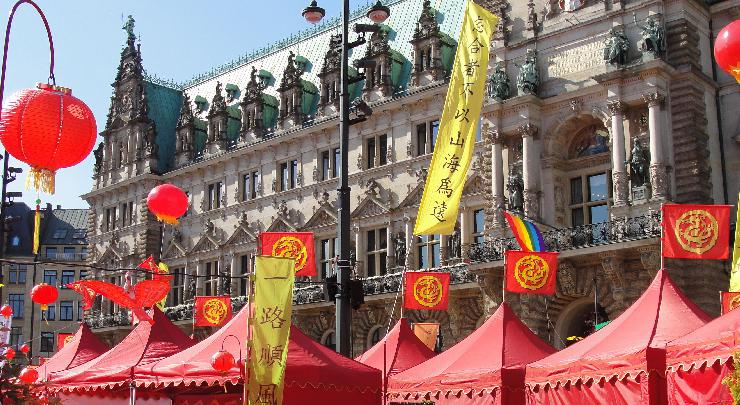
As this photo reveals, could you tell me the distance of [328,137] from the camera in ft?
123

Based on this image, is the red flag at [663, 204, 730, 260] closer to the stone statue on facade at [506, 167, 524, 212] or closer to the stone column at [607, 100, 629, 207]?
the stone column at [607, 100, 629, 207]

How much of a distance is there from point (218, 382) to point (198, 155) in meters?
31.0

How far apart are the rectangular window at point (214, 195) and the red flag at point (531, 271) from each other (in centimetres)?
2384

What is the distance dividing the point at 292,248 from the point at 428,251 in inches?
485

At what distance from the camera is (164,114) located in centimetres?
4928

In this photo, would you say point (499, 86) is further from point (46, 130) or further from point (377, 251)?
point (46, 130)

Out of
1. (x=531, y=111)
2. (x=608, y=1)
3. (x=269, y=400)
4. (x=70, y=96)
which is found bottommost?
(x=269, y=400)

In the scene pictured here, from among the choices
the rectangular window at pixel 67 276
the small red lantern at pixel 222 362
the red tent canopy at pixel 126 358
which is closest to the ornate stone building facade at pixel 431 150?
the red tent canopy at pixel 126 358

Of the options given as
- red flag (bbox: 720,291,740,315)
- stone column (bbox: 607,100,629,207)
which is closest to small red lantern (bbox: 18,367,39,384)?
red flag (bbox: 720,291,740,315)

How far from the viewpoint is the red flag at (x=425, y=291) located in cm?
2402

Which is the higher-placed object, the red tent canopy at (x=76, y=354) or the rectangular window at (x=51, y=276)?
the rectangular window at (x=51, y=276)

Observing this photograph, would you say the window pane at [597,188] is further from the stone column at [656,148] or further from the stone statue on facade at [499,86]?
the stone statue on facade at [499,86]

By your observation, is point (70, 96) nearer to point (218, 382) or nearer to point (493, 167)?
point (218, 382)

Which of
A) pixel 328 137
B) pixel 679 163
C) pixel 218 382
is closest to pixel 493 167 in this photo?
pixel 679 163
